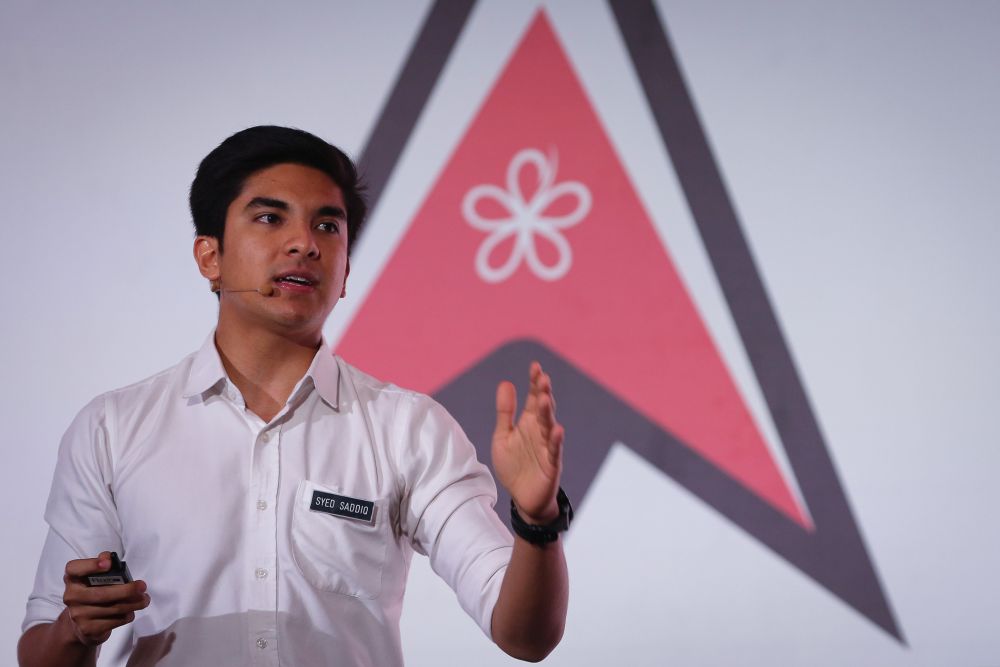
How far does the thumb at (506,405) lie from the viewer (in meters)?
1.17

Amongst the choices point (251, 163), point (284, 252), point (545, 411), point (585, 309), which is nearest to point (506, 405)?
point (545, 411)

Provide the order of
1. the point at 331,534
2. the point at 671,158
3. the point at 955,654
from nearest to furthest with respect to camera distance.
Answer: the point at 331,534 < the point at 955,654 < the point at 671,158

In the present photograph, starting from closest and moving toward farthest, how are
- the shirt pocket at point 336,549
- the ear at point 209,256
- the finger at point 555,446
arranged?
1. the finger at point 555,446
2. the shirt pocket at point 336,549
3. the ear at point 209,256

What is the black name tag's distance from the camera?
137 cm

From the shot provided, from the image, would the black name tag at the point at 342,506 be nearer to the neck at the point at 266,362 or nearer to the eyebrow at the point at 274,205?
the neck at the point at 266,362

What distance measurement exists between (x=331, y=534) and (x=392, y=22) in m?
1.46

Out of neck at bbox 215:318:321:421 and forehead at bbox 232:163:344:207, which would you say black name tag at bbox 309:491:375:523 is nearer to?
neck at bbox 215:318:321:421

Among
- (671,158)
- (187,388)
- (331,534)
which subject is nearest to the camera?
(331,534)

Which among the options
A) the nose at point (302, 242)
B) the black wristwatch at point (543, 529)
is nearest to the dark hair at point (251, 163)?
the nose at point (302, 242)

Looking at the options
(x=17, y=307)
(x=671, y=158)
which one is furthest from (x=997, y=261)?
(x=17, y=307)

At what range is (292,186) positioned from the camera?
1.51 meters

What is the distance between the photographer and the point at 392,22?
2.37m

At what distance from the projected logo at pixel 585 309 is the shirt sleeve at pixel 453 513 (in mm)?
763

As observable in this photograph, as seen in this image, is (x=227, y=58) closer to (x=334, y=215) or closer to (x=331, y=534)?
(x=334, y=215)
